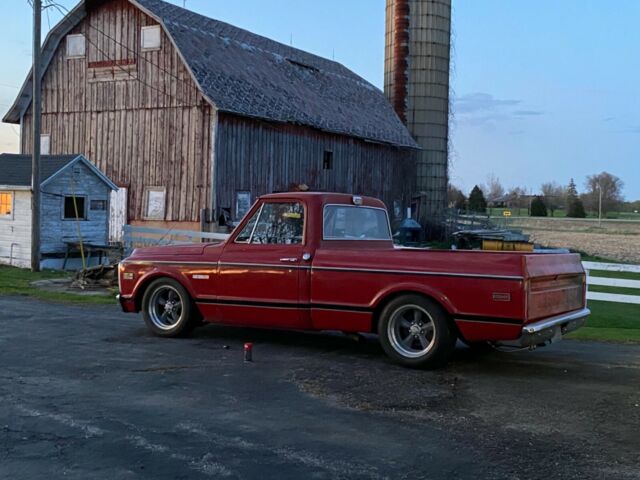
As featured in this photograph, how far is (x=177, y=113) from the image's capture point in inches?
963

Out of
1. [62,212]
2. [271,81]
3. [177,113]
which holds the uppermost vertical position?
[271,81]

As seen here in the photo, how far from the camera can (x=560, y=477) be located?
445cm

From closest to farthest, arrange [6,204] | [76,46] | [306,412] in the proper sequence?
[306,412]
[6,204]
[76,46]

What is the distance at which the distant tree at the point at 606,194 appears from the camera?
131m

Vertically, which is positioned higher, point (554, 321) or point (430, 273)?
point (430, 273)

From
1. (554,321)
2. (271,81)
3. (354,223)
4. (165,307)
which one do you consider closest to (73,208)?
(271,81)

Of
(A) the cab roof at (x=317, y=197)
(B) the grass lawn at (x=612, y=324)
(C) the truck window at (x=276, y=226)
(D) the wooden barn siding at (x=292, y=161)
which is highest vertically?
(D) the wooden barn siding at (x=292, y=161)

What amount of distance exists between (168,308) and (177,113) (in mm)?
16156

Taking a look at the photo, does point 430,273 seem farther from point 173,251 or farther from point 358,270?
point 173,251

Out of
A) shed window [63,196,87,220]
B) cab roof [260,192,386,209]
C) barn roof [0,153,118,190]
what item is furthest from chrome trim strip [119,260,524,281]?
shed window [63,196,87,220]

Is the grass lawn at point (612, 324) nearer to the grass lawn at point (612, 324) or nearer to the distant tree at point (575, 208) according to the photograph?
the grass lawn at point (612, 324)

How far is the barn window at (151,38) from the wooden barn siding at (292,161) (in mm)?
3580

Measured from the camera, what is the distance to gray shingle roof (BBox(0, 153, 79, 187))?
20406mm

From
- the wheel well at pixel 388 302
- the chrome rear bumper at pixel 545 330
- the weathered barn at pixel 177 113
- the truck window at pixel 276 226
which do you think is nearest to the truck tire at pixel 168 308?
the truck window at pixel 276 226
